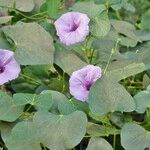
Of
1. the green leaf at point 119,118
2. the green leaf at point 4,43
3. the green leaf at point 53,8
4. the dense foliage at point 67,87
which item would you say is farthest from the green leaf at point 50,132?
the green leaf at point 53,8

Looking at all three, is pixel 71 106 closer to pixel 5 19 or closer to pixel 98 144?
pixel 98 144

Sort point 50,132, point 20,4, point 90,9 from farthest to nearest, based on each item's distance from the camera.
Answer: point 20,4, point 90,9, point 50,132

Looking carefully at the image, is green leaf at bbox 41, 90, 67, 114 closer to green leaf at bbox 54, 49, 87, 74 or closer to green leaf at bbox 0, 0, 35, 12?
green leaf at bbox 54, 49, 87, 74

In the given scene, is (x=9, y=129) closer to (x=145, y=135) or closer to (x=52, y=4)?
(x=145, y=135)

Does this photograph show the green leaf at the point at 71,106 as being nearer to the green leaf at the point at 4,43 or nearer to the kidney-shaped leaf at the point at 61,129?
the kidney-shaped leaf at the point at 61,129

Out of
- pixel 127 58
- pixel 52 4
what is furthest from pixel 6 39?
pixel 127 58

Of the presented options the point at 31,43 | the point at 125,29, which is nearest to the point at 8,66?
the point at 31,43

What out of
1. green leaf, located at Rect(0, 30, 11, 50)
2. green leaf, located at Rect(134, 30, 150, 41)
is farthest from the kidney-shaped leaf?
green leaf, located at Rect(134, 30, 150, 41)
